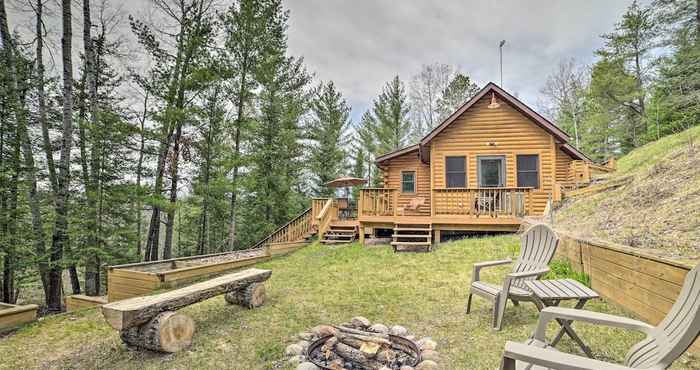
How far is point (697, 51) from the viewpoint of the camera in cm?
1388

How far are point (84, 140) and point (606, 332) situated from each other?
11733 mm

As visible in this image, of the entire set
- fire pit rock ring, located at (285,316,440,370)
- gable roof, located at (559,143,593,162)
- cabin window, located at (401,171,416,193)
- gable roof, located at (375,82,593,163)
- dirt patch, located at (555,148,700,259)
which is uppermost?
gable roof, located at (375,82,593,163)

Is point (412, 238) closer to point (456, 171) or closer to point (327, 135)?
point (456, 171)

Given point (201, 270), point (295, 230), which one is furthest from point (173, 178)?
point (295, 230)

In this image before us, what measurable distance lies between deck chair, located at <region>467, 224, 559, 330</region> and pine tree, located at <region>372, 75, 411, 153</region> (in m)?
18.1

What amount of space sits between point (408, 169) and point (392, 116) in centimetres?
1058

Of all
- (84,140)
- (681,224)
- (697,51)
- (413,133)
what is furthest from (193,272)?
(697,51)

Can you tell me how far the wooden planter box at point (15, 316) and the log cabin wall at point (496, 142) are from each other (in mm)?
9726

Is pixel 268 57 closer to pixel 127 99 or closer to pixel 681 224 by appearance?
pixel 127 99

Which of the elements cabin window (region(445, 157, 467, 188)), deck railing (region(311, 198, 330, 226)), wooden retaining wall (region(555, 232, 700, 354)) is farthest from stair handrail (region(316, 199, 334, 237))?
wooden retaining wall (region(555, 232, 700, 354))

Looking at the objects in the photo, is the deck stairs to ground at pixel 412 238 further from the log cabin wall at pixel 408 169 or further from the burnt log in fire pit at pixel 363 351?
the burnt log in fire pit at pixel 363 351

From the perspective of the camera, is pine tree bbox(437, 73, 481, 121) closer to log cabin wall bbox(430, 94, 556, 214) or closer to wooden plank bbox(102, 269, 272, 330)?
log cabin wall bbox(430, 94, 556, 214)

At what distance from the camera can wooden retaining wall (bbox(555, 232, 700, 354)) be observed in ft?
8.68

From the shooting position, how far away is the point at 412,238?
28.5 feet
